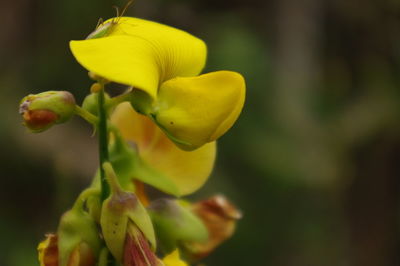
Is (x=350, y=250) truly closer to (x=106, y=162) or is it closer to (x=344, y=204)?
(x=344, y=204)

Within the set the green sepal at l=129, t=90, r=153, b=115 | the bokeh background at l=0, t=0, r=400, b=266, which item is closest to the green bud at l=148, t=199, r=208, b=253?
the green sepal at l=129, t=90, r=153, b=115

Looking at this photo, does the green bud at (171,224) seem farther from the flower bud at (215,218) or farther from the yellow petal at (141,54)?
the yellow petal at (141,54)

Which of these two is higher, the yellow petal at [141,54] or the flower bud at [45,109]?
the yellow petal at [141,54]

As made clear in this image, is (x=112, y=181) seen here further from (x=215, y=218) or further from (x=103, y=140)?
(x=215, y=218)

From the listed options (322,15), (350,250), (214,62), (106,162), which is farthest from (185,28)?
(106,162)

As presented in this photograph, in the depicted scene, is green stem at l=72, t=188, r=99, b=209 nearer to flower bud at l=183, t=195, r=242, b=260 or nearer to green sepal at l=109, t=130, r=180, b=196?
green sepal at l=109, t=130, r=180, b=196

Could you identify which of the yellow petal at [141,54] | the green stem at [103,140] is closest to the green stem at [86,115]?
the green stem at [103,140]
